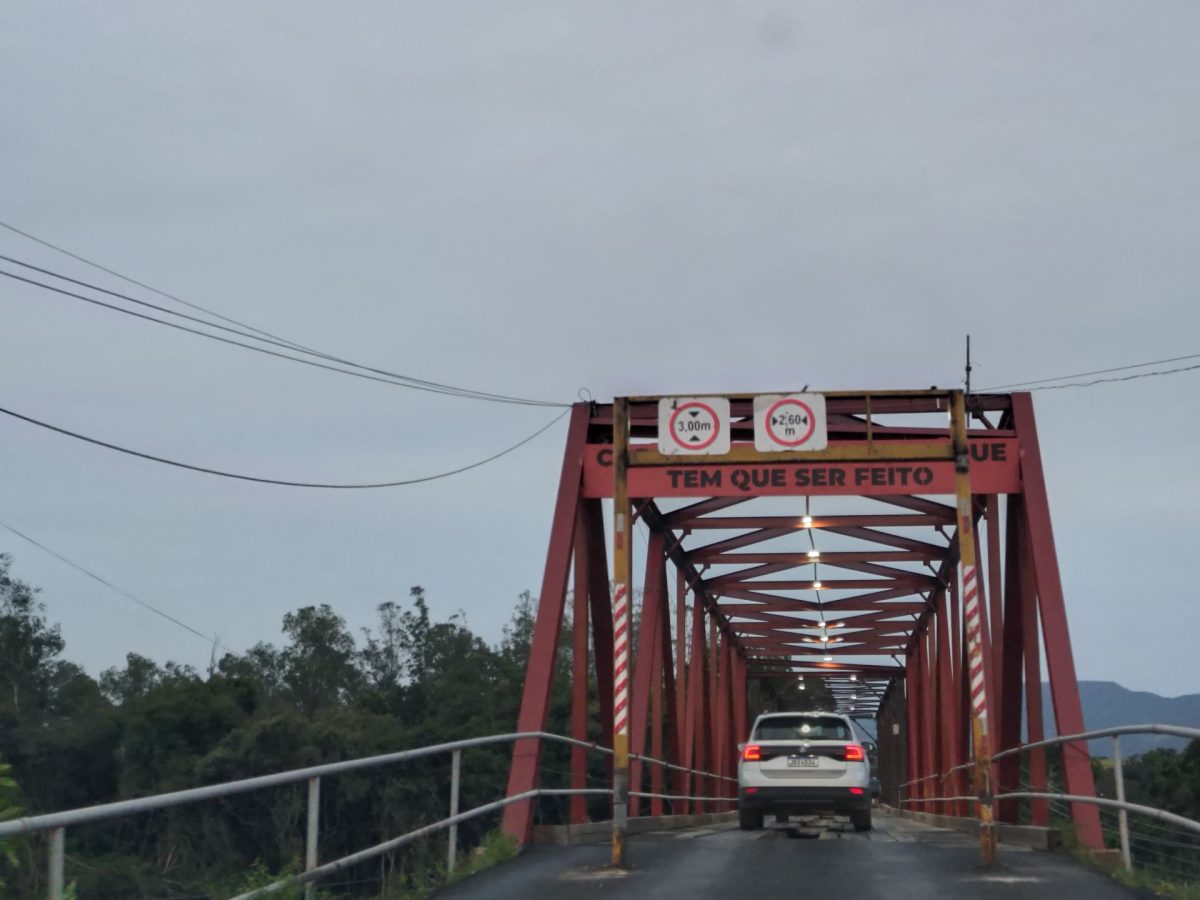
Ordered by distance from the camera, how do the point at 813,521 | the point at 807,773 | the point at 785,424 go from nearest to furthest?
the point at 785,424, the point at 807,773, the point at 813,521

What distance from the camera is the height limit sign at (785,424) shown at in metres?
13.4

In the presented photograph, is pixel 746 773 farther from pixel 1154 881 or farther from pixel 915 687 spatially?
pixel 915 687

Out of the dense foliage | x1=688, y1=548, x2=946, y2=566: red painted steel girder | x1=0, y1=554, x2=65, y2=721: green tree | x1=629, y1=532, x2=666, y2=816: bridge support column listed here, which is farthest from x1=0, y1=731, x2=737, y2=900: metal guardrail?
x1=0, y1=554, x2=65, y2=721: green tree

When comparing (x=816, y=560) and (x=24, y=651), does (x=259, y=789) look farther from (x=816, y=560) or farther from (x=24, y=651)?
(x=24, y=651)

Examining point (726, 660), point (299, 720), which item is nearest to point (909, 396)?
point (726, 660)

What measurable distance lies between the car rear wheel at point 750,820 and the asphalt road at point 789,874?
3299 mm

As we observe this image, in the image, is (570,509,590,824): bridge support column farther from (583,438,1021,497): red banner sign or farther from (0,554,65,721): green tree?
(0,554,65,721): green tree

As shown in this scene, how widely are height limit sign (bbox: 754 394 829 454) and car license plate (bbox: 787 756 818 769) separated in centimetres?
634

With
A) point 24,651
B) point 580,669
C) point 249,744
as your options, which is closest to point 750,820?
point 580,669

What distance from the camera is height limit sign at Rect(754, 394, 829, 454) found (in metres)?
13.4

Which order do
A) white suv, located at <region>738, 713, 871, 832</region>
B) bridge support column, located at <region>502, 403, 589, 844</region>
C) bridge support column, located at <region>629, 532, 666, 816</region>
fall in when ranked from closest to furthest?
bridge support column, located at <region>502, 403, 589, 844</region> → white suv, located at <region>738, 713, 871, 832</region> → bridge support column, located at <region>629, 532, 666, 816</region>

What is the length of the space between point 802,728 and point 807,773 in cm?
77

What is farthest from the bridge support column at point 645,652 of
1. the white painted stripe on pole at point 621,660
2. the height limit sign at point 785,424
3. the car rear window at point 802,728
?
the height limit sign at point 785,424

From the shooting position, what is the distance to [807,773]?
18203mm
